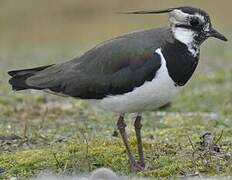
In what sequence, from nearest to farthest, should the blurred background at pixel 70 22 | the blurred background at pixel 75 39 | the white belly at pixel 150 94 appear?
the white belly at pixel 150 94 < the blurred background at pixel 75 39 < the blurred background at pixel 70 22

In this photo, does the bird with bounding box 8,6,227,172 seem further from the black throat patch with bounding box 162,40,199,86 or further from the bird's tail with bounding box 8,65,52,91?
the bird's tail with bounding box 8,65,52,91

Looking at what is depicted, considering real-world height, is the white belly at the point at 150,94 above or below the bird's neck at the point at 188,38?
below

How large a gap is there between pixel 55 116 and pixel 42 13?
18.5m

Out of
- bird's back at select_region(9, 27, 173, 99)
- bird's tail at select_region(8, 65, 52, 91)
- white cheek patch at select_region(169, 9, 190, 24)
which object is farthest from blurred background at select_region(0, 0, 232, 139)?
white cheek patch at select_region(169, 9, 190, 24)

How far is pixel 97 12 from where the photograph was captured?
102 feet

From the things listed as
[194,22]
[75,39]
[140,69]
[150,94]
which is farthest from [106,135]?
[75,39]

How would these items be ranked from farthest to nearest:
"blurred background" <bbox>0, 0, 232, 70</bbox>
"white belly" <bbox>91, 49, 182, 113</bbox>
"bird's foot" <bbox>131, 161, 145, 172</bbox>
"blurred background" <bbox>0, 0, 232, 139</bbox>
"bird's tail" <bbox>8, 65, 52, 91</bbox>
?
"blurred background" <bbox>0, 0, 232, 70</bbox>
"blurred background" <bbox>0, 0, 232, 139</bbox>
"bird's tail" <bbox>8, 65, 52, 91</bbox>
"bird's foot" <bbox>131, 161, 145, 172</bbox>
"white belly" <bbox>91, 49, 182, 113</bbox>

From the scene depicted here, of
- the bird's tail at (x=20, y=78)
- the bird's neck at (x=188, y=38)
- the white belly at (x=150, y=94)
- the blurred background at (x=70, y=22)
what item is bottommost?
the white belly at (x=150, y=94)

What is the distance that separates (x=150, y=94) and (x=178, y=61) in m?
0.50

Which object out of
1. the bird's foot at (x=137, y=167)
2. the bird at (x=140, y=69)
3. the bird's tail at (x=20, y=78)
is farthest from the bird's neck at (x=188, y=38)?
the bird's tail at (x=20, y=78)

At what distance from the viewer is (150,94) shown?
853 centimetres

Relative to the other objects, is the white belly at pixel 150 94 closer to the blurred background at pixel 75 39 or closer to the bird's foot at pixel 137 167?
the bird's foot at pixel 137 167

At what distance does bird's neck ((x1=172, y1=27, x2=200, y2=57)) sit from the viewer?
8789 millimetres

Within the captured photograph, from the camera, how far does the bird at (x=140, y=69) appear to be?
861 cm
